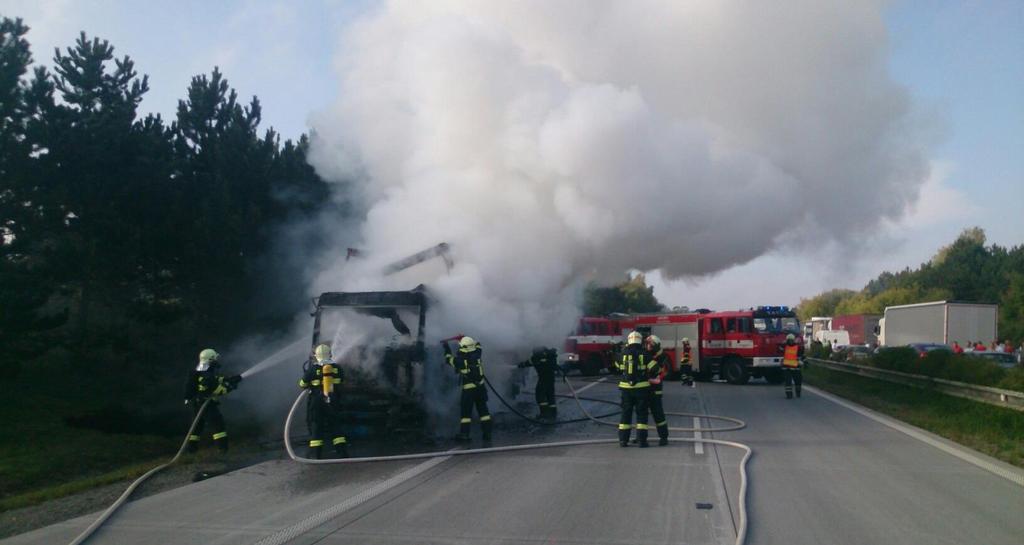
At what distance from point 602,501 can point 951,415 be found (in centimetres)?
1202

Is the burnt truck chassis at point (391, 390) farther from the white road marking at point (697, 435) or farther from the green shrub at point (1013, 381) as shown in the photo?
the green shrub at point (1013, 381)

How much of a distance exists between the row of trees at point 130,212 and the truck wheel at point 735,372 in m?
14.4

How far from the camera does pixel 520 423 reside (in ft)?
50.1

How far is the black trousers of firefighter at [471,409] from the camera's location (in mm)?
12617

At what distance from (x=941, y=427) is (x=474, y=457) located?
9.36 metres

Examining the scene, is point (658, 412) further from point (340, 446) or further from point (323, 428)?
point (323, 428)

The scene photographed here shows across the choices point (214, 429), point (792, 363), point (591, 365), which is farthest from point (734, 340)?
point (214, 429)

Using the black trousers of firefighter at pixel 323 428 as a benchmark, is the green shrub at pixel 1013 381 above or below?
above

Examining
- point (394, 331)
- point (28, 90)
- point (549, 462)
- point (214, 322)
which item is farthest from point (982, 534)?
point (28, 90)

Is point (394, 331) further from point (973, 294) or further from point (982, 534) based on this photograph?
point (973, 294)

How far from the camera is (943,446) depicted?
12.4 metres

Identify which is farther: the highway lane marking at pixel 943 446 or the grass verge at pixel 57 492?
the highway lane marking at pixel 943 446

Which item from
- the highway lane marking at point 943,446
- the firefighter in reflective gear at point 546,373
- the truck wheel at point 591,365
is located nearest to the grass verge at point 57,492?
the firefighter in reflective gear at point 546,373

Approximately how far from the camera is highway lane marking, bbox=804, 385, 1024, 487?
9977 mm
